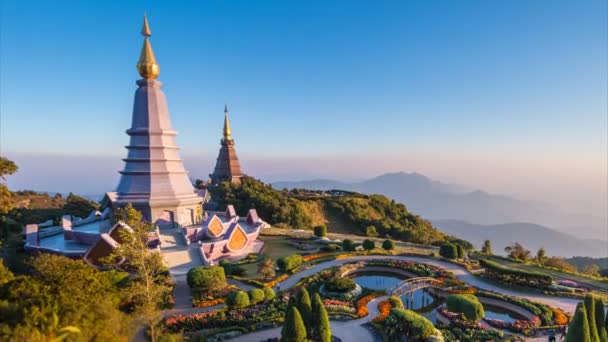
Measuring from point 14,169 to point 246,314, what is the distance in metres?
21.2

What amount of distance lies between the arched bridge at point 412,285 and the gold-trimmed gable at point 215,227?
1656 centimetres

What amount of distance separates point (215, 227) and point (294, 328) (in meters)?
19.0

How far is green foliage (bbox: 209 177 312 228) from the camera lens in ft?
160

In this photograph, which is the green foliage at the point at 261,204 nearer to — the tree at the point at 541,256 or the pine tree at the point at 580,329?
the tree at the point at 541,256

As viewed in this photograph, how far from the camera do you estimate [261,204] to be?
49.5m

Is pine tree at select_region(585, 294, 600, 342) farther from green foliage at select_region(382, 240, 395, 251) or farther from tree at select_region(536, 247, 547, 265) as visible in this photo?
tree at select_region(536, 247, 547, 265)

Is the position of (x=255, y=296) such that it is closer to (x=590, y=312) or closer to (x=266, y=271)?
(x=266, y=271)

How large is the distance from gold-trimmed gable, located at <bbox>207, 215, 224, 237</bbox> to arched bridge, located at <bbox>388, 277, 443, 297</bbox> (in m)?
16.6

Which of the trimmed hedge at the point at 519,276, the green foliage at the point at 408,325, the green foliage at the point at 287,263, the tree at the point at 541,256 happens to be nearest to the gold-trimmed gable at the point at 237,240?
the green foliage at the point at 287,263

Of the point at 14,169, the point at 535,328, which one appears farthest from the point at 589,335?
the point at 14,169

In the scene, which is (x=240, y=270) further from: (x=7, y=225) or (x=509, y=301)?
(x=7, y=225)

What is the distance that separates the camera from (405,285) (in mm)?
22125

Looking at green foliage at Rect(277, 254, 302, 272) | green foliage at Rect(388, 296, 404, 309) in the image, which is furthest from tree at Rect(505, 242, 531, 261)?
green foliage at Rect(277, 254, 302, 272)

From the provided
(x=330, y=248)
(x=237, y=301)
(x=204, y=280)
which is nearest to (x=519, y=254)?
(x=330, y=248)
